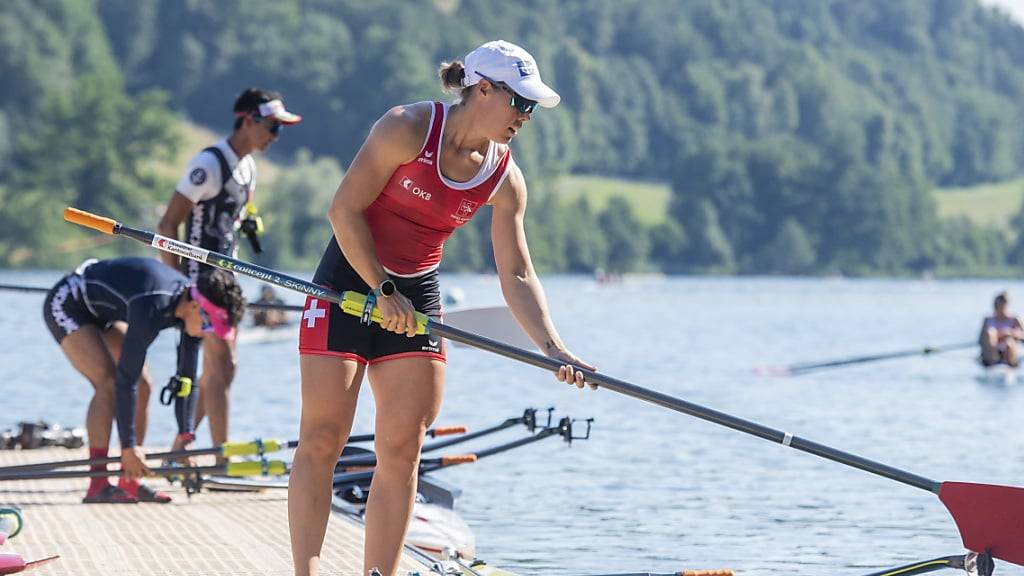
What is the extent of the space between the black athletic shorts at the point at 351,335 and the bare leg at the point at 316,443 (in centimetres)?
4

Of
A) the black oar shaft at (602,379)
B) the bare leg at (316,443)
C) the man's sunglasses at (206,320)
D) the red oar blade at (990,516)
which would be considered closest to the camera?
the bare leg at (316,443)

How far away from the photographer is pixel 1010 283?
4510 inches

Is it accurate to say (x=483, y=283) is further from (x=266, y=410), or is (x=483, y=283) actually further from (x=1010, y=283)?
(x=266, y=410)

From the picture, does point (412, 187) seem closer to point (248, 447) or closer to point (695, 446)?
point (248, 447)

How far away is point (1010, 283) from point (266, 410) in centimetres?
10431

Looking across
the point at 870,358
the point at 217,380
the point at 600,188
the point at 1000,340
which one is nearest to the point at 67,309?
the point at 217,380

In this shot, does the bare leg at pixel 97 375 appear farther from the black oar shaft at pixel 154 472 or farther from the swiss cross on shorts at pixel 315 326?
the swiss cross on shorts at pixel 315 326

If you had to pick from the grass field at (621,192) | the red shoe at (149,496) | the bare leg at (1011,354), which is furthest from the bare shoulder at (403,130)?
the grass field at (621,192)

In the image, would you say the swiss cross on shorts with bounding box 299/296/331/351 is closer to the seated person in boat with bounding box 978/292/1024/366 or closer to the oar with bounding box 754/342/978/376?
the oar with bounding box 754/342/978/376

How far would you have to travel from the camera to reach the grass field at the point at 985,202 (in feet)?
453

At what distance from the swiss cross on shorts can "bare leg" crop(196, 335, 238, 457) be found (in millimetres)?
3437

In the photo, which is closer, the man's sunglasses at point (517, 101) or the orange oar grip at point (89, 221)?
the man's sunglasses at point (517, 101)

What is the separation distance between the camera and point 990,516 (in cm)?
561

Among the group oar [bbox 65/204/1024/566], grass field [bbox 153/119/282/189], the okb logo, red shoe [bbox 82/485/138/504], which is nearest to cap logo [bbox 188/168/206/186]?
red shoe [bbox 82/485/138/504]
